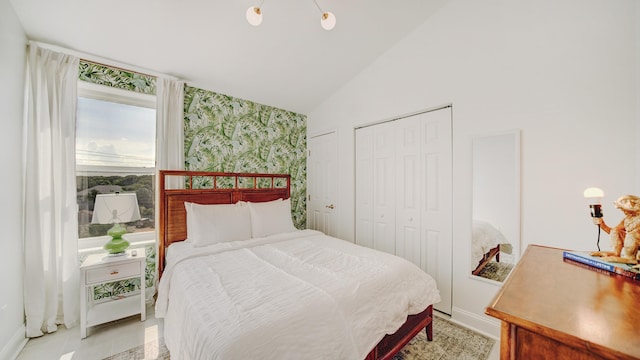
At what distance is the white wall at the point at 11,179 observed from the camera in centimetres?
171

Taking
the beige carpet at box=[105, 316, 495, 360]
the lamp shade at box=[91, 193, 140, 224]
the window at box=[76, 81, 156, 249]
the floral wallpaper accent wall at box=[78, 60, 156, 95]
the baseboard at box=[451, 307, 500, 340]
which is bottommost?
the beige carpet at box=[105, 316, 495, 360]

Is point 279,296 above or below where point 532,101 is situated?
below

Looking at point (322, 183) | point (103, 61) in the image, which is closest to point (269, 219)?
point (322, 183)

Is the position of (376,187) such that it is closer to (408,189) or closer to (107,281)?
(408,189)

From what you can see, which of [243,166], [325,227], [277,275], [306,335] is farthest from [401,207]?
[243,166]

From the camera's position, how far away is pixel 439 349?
1.90 meters

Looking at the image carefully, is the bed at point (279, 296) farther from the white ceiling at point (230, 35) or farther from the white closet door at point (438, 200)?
the white ceiling at point (230, 35)

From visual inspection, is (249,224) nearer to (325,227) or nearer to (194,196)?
(194,196)

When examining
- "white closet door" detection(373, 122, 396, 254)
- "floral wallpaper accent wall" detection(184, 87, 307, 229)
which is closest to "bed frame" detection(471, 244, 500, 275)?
"white closet door" detection(373, 122, 396, 254)

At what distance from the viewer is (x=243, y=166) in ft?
11.1

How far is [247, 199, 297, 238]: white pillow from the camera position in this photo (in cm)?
274

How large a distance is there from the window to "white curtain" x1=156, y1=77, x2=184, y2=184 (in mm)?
212

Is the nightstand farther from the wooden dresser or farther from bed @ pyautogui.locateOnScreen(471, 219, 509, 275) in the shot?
bed @ pyautogui.locateOnScreen(471, 219, 509, 275)

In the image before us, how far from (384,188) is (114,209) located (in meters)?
2.78
